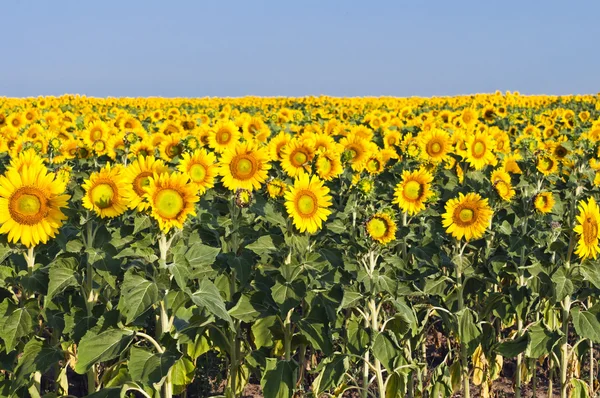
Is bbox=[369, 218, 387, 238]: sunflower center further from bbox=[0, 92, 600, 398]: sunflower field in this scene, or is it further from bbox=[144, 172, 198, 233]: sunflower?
bbox=[144, 172, 198, 233]: sunflower

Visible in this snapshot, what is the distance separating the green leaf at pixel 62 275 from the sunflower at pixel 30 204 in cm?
23

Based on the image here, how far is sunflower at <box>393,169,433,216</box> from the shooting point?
223 inches

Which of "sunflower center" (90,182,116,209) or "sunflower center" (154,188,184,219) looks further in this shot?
"sunflower center" (90,182,116,209)

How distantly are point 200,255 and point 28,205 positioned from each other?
3.53 ft

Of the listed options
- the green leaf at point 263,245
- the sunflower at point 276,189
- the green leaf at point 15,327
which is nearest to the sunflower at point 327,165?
the sunflower at point 276,189

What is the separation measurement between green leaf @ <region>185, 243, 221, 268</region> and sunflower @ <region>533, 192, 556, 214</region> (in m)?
3.40

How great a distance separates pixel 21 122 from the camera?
11.6 m

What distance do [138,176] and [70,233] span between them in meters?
0.96

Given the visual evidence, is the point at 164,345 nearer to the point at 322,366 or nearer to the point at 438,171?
the point at 322,366

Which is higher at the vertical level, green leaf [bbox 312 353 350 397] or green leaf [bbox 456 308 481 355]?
green leaf [bbox 456 308 481 355]

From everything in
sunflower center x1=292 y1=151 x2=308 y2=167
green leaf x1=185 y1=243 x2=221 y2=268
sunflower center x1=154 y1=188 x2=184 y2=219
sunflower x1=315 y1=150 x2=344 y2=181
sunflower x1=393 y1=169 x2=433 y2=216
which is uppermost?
sunflower center x1=292 y1=151 x2=308 y2=167

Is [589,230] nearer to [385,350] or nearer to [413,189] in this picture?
[413,189]

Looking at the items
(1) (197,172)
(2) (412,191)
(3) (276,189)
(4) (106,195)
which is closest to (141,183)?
(4) (106,195)

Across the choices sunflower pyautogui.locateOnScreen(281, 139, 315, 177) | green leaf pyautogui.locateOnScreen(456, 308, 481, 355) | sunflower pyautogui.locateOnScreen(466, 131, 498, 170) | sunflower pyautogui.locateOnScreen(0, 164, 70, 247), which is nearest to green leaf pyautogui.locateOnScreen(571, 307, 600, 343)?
green leaf pyautogui.locateOnScreen(456, 308, 481, 355)
